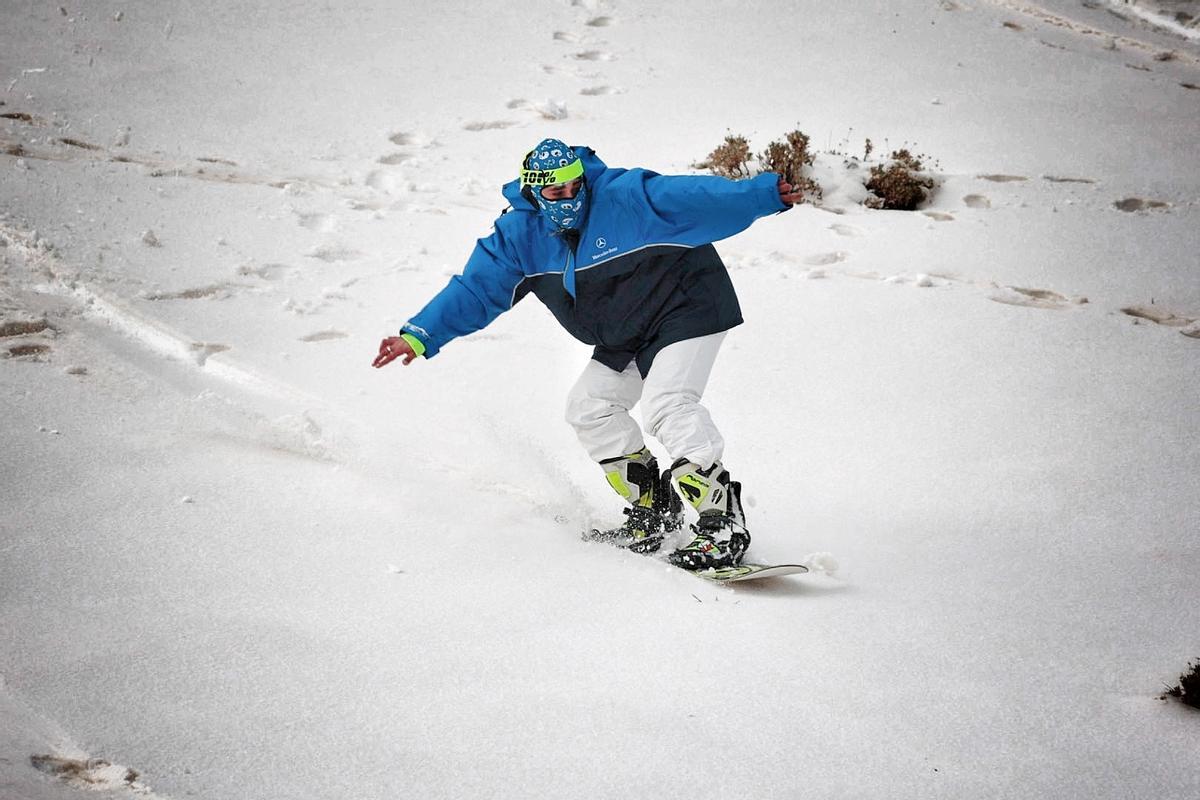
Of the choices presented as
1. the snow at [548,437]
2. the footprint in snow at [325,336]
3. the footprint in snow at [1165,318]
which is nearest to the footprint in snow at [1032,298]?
the snow at [548,437]

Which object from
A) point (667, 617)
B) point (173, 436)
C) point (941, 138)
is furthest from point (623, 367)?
point (941, 138)

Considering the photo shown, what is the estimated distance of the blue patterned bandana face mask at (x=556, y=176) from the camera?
3662mm

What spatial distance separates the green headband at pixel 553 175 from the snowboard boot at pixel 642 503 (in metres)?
1.25

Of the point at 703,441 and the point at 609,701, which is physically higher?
the point at 703,441

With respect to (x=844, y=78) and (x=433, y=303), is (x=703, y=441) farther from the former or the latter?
(x=844, y=78)

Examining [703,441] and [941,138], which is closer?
[703,441]

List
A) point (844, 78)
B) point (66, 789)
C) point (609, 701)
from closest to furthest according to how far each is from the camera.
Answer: point (66, 789) → point (609, 701) → point (844, 78)

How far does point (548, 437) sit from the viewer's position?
526cm

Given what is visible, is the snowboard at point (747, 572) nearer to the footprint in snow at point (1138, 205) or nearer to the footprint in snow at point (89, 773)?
the footprint in snow at point (89, 773)

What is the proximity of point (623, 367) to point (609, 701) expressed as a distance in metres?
1.63

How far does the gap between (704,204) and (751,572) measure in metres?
1.45

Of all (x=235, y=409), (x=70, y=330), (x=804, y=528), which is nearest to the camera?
(x=804, y=528)

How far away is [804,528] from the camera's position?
4469 millimetres

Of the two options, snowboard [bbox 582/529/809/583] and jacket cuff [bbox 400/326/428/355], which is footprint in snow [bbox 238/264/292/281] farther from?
snowboard [bbox 582/529/809/583]
